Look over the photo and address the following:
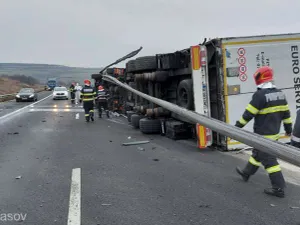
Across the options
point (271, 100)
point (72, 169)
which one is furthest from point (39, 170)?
point (271, 100)

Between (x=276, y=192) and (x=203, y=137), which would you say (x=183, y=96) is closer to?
(x=203, y=137)

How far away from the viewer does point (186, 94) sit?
852cm

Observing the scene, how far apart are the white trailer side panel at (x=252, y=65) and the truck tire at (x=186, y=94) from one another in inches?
47.4

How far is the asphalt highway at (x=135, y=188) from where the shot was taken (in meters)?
3.77

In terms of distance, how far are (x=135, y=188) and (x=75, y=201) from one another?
0.89 metres

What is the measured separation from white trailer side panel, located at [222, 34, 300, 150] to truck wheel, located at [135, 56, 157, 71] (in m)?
3.14

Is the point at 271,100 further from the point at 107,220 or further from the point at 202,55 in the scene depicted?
the point at 202,55

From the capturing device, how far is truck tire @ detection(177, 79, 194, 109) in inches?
322

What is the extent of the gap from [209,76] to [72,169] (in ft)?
12.1

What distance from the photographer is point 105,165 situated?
609 centimetres

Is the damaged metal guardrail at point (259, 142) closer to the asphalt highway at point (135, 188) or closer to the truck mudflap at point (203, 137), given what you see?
the asphalt highway at point (135, 188)

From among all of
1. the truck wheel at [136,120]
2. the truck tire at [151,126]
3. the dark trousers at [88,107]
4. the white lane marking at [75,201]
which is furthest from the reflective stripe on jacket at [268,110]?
the dark trousers at [88,107]

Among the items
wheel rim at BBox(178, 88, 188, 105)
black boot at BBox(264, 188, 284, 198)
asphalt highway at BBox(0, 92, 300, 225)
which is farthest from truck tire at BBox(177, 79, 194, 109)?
black boot at BBox(264, 188, 284, 198)

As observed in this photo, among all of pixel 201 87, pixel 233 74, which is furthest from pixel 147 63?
pixel 233 74
